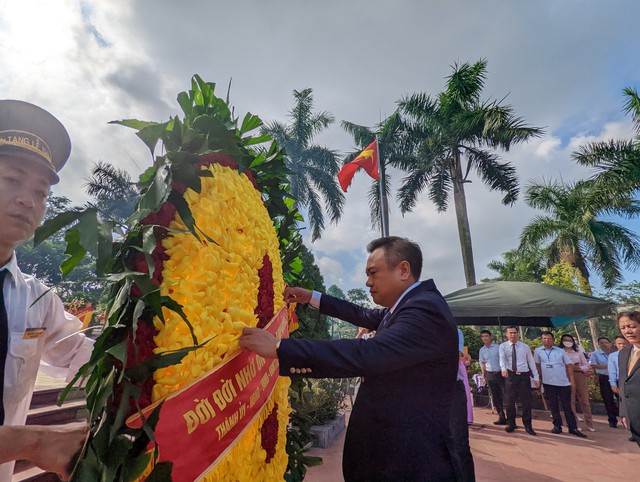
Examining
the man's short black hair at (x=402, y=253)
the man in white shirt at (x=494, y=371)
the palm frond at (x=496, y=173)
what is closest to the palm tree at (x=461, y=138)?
the palm frond at (x=496, y=173)

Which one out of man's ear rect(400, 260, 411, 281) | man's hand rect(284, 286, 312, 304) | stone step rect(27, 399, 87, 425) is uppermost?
man's ear rect(400, 260, 411, 281)

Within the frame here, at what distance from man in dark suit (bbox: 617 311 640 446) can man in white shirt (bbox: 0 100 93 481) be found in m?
4.61

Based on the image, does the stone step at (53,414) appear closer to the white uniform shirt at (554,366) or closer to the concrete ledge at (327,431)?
the concrete ledge at (327,431)

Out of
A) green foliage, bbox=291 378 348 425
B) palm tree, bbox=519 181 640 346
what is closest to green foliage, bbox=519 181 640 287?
palm tree, bbox=519 181 640 346

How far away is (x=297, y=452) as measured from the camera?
6.15ft

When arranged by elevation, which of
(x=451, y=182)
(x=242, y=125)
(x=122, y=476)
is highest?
(x=451, y=182)

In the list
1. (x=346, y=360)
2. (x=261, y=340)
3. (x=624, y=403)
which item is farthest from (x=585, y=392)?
(x=261, y=340)

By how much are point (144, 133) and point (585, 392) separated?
9342 mm

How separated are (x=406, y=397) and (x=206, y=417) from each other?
3.60 ft

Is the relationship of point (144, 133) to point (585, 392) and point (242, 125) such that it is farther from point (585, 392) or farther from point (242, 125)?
point (585, 392)

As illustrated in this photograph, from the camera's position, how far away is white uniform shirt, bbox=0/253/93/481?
4.43 feet

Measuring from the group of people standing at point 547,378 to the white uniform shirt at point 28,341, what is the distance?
7.42 metres

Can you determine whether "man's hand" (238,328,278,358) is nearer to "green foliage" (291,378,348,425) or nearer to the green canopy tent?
"green foliage" (291,378,348,425)

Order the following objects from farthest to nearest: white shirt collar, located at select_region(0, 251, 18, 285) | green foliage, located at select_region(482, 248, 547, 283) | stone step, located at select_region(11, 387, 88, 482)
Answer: green foliage, located at select_region(482, 248, 547, 283) → stone step, located at select_region(11, 387, 88, 482) → white shirt collar, located at select_region(0, 251, 18, 285)
